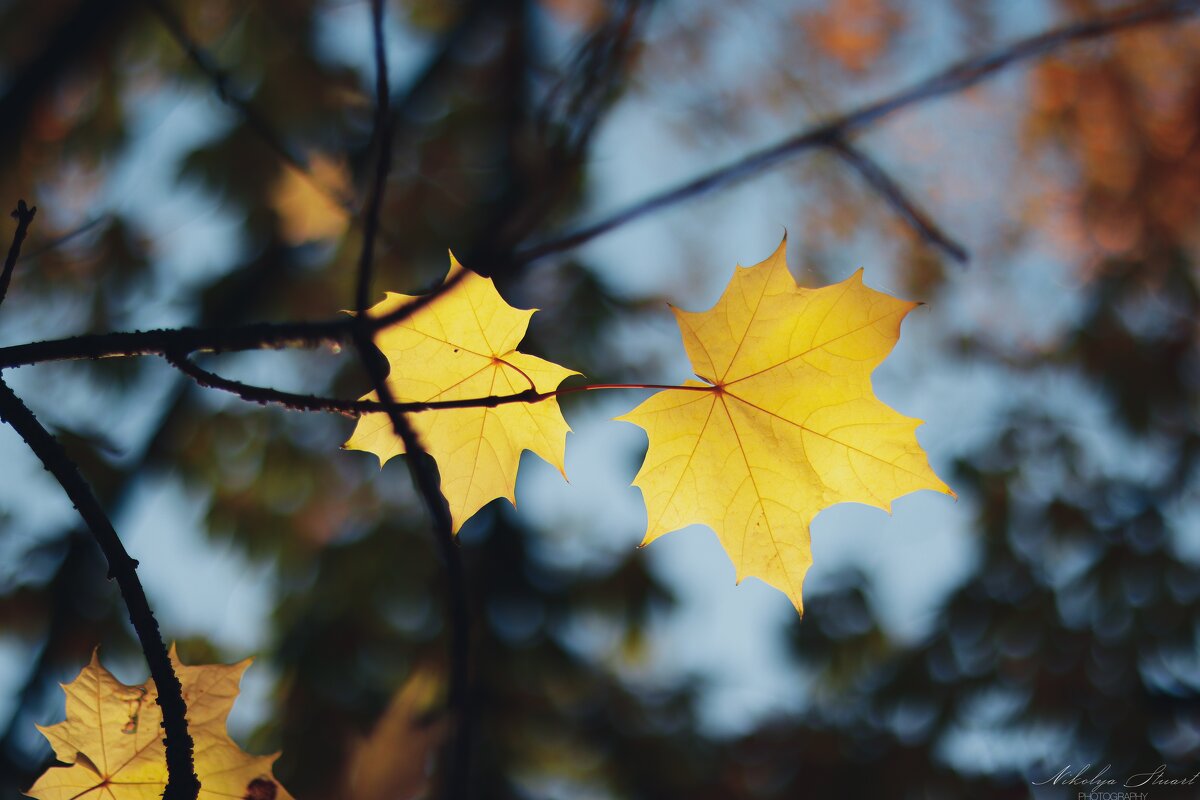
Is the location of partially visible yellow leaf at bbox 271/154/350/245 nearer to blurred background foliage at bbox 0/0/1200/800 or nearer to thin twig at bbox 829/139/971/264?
blurred background foliage at bbox 0/0/1200/800

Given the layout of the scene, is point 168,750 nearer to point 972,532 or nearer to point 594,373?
point 594,373

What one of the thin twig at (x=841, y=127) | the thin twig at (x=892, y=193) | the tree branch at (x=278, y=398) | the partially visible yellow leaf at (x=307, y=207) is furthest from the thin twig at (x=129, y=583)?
the partially visible yellow leaf at (x=307, y=207)

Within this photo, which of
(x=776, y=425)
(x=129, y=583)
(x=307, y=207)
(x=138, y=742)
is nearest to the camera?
(x=129, y=583)

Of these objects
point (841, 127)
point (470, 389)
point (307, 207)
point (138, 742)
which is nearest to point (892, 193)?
point (841, 127)

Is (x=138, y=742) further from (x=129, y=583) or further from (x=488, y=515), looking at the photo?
(x=488, y=515)

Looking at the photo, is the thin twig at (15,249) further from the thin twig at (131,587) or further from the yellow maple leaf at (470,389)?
the yellow maple leaf at (470,389)

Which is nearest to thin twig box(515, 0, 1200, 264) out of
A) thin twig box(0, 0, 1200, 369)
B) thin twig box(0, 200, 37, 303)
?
thin twig box(0, 0, 1200, 369)
